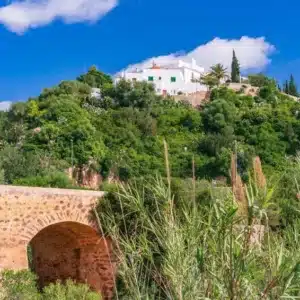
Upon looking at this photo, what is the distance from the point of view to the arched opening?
10500 millimetres


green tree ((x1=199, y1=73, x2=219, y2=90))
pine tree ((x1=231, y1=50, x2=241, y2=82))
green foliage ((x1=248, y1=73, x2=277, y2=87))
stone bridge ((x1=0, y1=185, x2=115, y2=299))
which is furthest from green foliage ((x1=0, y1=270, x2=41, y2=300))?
pine tree ((x1=231, y1=50, x2=241, y2=82))

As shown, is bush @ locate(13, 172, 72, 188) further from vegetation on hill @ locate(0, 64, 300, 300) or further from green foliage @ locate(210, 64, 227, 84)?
green foliage @ locate(210, 64, 227, 84)

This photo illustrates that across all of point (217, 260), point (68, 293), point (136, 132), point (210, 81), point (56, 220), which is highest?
point (210, 81)

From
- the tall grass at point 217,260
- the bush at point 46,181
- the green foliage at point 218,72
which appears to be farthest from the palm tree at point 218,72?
the tall grass at point 217,260

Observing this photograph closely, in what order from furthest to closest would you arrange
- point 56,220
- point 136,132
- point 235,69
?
point 235,69
point 136,132
point 56,220

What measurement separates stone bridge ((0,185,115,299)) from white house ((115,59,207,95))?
1213 inches

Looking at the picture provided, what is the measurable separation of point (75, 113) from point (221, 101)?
8.80 m

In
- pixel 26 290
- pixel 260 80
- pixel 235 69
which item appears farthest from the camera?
pixel 235 69

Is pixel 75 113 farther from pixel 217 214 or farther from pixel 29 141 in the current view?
pixel 217 214

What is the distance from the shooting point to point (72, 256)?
1133 centimetres

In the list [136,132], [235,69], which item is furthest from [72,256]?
[235,69]

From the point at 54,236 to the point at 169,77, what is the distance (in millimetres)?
32977

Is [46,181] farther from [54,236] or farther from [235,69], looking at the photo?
[235,69]

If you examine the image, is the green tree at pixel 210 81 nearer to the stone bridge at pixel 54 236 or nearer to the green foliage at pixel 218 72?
the green foliage at pixel 218 72
